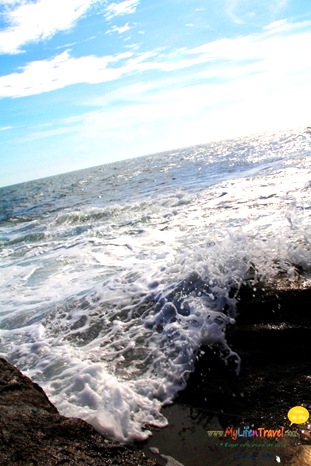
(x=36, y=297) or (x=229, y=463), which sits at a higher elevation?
(x=36, y=297)

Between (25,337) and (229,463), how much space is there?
3.35 metres

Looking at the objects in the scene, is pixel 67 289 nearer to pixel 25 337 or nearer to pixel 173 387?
pixel 25 337

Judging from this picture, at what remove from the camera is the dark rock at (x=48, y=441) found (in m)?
2.03

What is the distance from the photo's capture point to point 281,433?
240 centimetres

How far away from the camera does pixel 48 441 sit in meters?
2.19

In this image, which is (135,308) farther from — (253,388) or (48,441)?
(48,441)

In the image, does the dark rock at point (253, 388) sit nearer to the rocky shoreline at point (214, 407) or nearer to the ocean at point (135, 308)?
the rocky shoreline at point (214, 407)

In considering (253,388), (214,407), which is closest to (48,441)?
(214,407)

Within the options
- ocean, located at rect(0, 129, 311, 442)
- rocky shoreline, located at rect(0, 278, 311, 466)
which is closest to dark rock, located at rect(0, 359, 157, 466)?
rocky shoreline, located at rect(0, 278, 311, 466)

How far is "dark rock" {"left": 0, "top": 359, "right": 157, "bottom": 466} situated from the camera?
6.65 feet

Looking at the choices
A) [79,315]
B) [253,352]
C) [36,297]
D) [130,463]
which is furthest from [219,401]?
[36,297]

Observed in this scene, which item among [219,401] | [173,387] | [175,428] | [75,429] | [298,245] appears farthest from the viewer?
[298,245]

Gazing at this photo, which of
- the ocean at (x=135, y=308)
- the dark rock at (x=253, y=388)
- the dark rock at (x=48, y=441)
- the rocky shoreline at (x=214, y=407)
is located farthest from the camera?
the ocean at (x=135, y=308)

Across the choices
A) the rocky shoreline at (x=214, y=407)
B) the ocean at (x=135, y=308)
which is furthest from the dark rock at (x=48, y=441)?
the ocean at (x=135, y=308)
